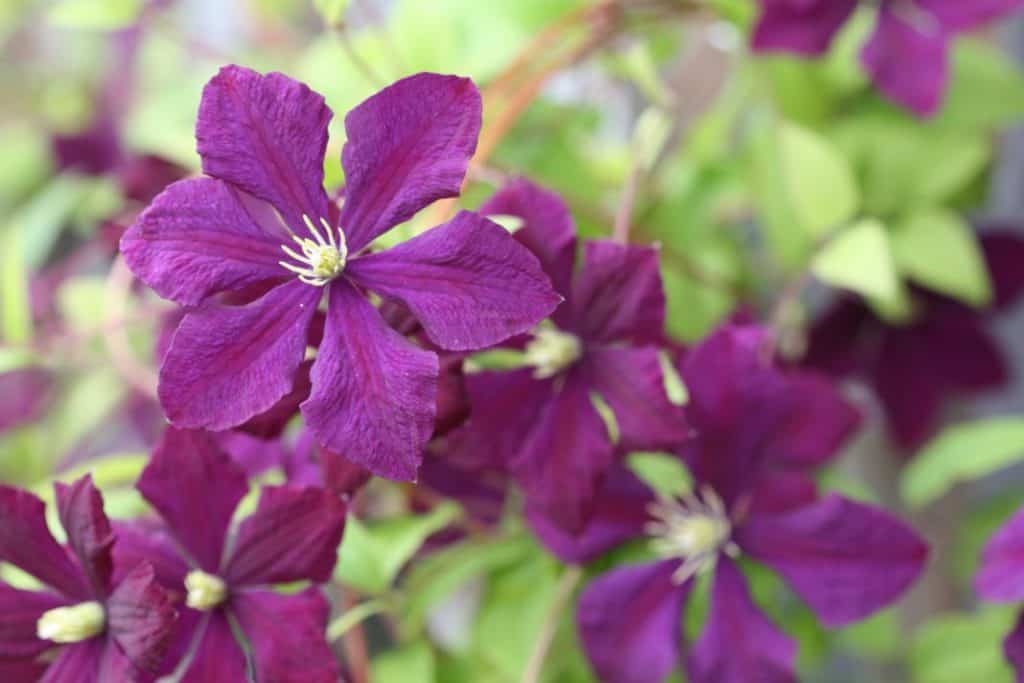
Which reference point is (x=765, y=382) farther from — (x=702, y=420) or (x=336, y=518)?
(x=336, y=518)

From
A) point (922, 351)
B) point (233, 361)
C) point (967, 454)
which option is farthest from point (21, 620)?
point (922, 351)

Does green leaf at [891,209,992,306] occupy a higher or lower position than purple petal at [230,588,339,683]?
lower

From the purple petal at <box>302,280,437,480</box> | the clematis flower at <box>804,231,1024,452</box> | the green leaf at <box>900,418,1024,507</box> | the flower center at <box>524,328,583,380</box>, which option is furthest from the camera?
the clematis flower at <box>804,231,1024,452</box>

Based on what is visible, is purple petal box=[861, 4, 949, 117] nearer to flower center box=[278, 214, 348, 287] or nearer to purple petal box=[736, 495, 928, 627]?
purple petal box=[736, 495, 928, 627]

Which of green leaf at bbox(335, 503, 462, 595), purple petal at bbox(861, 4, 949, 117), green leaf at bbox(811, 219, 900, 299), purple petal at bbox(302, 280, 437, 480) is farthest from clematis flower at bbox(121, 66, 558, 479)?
purple petal at bbox(861, 4, 949, 117)

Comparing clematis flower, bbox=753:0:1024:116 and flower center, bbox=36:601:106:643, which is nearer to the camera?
flower center, bbox=36:601:106:643

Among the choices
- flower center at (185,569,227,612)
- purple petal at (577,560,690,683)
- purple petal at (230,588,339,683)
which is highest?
flower center at (185,569,227,612)

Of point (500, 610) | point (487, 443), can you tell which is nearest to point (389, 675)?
point (500, 610)
